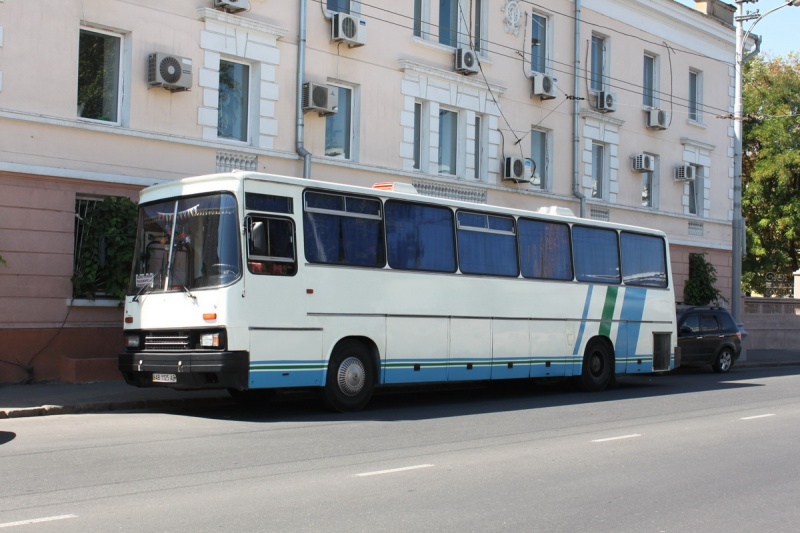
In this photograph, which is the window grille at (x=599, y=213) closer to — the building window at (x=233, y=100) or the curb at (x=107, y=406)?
the building window at (x=233, y=100)

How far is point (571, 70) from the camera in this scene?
27734 millimetres

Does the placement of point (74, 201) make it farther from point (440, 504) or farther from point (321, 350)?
point (440, 504)

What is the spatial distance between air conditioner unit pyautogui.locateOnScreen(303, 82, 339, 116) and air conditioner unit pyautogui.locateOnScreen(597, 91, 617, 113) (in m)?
10.4

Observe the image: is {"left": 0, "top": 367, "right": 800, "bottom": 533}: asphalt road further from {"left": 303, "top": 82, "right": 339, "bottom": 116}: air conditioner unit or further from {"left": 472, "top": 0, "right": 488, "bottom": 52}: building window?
{"left": 472, "top": 0, "right": 488, "bottom": 52}: building window

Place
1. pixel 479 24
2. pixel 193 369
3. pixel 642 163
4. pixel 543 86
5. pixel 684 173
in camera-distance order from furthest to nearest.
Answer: pixel 684 173
pixel 642 163
pixel 543 86
pixel 479 24
pixel 193 369

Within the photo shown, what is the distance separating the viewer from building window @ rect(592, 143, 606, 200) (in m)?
29.1

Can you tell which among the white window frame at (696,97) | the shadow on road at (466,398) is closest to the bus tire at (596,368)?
the shadow on road at (466,398)

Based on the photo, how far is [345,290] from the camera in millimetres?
14008

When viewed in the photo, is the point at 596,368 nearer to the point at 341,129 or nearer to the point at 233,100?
the point at 341,129

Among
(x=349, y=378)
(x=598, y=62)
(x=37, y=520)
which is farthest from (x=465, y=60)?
(x=37, y=520)

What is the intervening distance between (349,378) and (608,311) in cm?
679

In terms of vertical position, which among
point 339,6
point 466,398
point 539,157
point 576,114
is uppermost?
point 339,6

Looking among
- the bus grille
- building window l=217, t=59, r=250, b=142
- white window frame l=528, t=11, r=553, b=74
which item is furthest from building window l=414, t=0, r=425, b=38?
the bus grille

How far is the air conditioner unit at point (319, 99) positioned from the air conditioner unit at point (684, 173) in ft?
48.6
